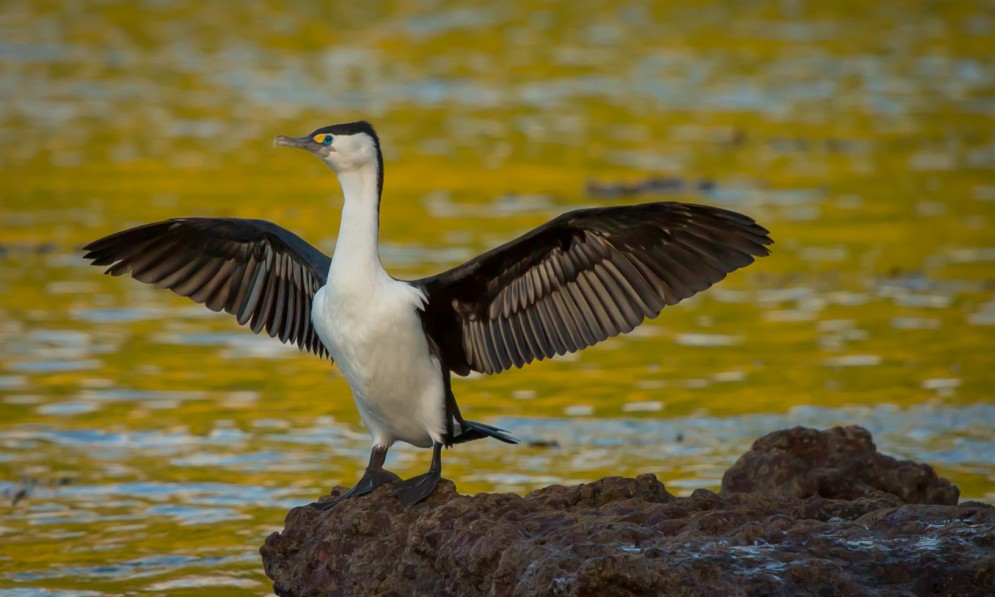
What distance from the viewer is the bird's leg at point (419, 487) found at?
6.90 m

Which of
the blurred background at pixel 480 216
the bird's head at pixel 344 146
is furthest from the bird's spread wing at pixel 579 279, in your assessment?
the blurred background at pixel 480 216

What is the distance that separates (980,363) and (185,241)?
622 centimetres

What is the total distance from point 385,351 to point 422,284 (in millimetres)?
370

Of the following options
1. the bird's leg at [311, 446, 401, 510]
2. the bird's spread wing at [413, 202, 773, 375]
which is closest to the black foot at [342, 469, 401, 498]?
the bird's leg at [311, 446, 401, 510]

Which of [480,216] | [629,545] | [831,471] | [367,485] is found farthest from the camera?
[480,216]

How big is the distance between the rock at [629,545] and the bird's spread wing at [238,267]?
114cm

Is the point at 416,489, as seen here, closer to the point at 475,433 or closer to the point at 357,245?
the point at 475,433

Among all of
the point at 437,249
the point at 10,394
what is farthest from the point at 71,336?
the point at 437,249

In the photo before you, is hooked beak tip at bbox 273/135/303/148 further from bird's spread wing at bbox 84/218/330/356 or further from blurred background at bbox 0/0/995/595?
blurred background at bbox 0/0/995/595

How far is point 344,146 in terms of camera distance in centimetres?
714

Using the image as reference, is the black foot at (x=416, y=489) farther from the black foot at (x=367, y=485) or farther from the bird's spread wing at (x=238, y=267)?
the bird's spread wing at (x=238, y=267)

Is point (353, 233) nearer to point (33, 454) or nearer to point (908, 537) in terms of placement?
point (908, 537)

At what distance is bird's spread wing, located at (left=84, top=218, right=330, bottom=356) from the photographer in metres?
7.66

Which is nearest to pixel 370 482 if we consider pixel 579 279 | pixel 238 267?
pixel 579 279
